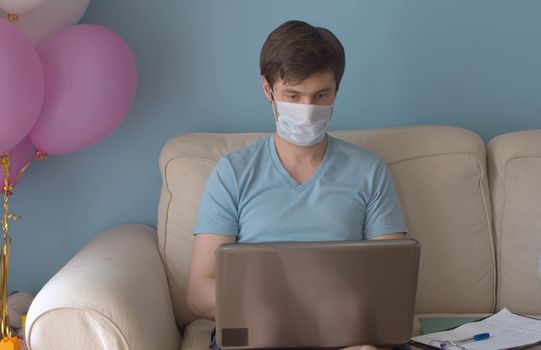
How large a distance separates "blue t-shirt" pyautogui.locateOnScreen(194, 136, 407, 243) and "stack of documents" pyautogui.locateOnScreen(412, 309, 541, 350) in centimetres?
27

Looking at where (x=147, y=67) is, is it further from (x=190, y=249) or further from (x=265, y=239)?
(x=265, y=239)

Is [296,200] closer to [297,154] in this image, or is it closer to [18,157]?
[297,154]

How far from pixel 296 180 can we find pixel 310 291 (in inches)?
21.3

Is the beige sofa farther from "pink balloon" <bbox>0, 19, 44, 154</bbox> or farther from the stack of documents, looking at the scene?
"pink balloon" <bbox>0, 19, 44, 154</bbox>

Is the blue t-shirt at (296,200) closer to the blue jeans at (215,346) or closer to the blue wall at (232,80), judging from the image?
the blue jeans at (215,346)

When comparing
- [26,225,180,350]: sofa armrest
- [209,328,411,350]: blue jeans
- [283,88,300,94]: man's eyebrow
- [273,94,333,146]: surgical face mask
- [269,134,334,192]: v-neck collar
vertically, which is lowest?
[209,328,411,350]: blue jeans

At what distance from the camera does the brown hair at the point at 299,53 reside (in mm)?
1701

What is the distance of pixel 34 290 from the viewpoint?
91.7 inches

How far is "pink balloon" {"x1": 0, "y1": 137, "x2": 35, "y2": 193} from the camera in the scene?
6.33ft

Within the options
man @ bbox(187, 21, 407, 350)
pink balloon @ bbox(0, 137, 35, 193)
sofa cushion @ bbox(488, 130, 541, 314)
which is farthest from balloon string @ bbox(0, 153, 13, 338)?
sofa cushion @ bbox(488, 130, 541, 314)

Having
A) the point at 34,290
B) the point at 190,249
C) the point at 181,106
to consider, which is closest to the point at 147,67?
the point at 181,106

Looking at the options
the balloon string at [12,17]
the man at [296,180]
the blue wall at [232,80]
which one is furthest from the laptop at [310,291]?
the blue wall at [232,80]

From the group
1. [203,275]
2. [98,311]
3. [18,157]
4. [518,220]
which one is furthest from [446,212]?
[18,157]

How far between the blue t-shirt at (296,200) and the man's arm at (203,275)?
19mm
